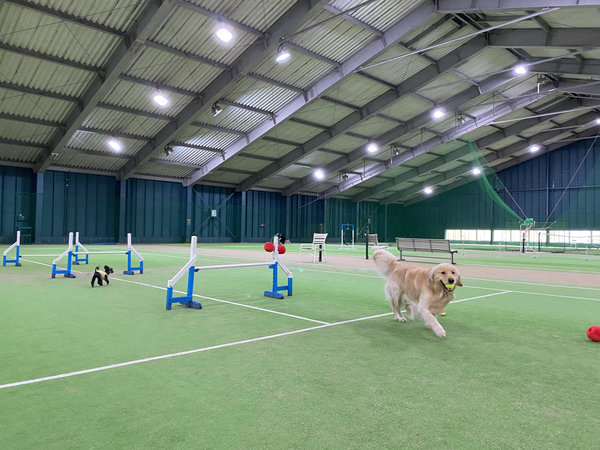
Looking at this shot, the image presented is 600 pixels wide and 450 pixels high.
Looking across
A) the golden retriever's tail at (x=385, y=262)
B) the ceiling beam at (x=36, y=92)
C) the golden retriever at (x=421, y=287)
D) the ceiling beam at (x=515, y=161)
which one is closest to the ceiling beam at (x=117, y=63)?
the ceiling beam at (x=36, y=92)

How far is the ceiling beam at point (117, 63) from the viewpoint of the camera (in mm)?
16656

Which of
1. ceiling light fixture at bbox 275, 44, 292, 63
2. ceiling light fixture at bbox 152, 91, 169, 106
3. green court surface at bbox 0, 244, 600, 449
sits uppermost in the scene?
ceiling light fixture at bbox 275, 44, 292, 63

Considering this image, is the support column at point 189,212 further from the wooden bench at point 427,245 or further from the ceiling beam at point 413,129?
the wooden bench at point 427,245

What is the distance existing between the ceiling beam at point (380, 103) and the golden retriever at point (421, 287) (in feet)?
66.8

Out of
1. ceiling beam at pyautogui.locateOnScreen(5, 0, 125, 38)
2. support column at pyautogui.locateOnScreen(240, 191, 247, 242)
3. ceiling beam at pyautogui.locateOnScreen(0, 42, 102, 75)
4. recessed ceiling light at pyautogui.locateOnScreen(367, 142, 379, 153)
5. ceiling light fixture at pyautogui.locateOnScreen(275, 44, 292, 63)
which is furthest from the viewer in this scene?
support column at pyautogui.locateOnScreen(240, 191, 247, 242)

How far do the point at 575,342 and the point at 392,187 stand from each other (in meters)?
42.7

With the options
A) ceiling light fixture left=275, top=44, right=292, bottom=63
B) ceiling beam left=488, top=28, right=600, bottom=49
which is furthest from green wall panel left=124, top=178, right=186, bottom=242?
ceiling beam left=488, top=28, right=600, bottom=49

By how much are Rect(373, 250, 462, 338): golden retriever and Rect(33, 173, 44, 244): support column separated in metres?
29.6

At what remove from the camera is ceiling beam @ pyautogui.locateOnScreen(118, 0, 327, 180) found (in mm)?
18016

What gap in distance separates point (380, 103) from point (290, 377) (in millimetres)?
26325

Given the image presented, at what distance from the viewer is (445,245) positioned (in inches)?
649

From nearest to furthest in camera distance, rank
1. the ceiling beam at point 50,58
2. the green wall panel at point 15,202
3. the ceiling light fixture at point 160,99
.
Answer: the ceiling beam at point 50,58 < the ceiling light fixture at point 160,99 < the green wall panel at point 15,202

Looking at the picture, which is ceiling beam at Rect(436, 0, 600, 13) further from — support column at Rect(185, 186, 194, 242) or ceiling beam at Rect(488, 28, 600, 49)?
support column at Rect(185, 186, 194, 242)

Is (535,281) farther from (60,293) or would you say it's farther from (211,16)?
(211,16)
